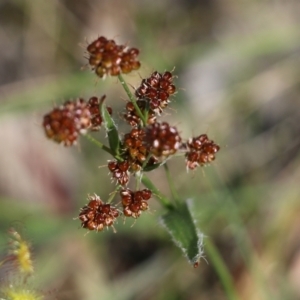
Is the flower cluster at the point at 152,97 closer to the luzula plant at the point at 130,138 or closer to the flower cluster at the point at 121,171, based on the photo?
the luzula plant at the point at 130,138

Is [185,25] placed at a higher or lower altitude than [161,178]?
higher

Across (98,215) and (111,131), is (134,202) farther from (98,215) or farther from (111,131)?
(111,131)

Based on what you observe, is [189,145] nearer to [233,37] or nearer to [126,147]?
[126,147]

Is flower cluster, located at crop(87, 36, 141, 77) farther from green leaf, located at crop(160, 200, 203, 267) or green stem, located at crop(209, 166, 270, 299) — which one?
green stem, located at crop(209, 166, 270, 299)

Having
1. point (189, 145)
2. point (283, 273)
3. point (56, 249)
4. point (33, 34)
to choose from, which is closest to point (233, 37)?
point (33, 34)

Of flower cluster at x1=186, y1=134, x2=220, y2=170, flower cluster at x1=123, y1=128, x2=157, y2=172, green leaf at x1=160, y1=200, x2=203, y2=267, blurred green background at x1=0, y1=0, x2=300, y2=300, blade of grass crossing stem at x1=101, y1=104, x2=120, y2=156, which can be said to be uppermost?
blurred green background at x1=0, y1=0, x2=300, y2=300

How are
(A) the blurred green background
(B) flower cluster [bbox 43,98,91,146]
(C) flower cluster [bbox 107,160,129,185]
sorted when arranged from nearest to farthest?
1. (B) flower cluster [bbox 43,98,91,146]
2. (C) flower cluster [bbox 107,160,129,185]
3. (A) the blurred green background

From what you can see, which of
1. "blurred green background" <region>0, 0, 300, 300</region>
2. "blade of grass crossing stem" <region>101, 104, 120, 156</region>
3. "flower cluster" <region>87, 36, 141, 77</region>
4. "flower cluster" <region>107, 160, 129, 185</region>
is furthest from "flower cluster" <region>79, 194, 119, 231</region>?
"blurred green background" <region>0, 0, 300, 300</region>
